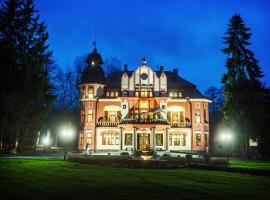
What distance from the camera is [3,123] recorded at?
2645cm

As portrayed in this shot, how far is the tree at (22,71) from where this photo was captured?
26766 millimetres

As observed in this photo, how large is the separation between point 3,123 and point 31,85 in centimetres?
535

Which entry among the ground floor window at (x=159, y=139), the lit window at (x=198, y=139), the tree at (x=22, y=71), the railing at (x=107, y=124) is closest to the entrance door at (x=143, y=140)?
the ground floor window at (x=159, y=139)

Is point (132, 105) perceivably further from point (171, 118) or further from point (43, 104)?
point (43, 104)

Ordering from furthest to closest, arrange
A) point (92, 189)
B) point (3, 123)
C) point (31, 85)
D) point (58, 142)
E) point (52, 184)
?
point (58, 142), point (31, 85), point (3, 123), point (52, 184), point (92, 189)

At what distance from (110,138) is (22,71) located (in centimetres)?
1752

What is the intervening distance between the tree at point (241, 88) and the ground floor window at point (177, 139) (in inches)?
355

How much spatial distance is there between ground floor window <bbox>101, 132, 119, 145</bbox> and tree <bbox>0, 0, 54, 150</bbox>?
10978 mm

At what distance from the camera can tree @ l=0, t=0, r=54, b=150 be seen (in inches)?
1054

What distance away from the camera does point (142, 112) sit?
4125cm

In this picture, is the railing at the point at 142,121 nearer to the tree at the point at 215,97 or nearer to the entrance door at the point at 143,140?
the entrance door at the point at 143,140

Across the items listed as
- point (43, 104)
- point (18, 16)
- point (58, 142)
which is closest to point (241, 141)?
point (43, 104)

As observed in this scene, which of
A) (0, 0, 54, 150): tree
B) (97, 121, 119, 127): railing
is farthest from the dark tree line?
(0, 0, 54, 150): tree

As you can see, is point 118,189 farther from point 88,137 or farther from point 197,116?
point 197,116
